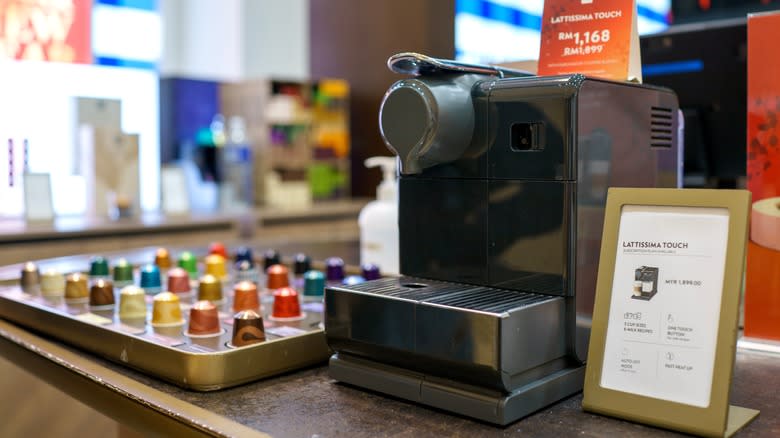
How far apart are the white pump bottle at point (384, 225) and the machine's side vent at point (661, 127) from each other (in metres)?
0.61

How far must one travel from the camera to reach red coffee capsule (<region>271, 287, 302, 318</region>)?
44.3 inches

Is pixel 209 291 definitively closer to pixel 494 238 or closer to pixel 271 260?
pixel 271 260

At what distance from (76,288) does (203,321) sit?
386 millimetres

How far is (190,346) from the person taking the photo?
0.96 m

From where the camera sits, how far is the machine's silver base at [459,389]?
786 mm

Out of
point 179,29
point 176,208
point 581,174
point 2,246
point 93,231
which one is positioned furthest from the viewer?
point 179,29

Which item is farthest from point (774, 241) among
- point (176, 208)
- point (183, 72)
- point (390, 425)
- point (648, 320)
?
point (183, 72)

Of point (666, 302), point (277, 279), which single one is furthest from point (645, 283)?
point (277, 279)

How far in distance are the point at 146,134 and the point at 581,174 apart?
410 centimetres

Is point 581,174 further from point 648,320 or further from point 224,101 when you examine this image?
point 224,101

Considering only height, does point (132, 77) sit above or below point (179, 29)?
below

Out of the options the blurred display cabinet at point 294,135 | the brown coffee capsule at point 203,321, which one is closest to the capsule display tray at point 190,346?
the brown coffee capsule at point 203,321

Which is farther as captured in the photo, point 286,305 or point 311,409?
point 286,305

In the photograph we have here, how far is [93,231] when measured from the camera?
10.5ft
